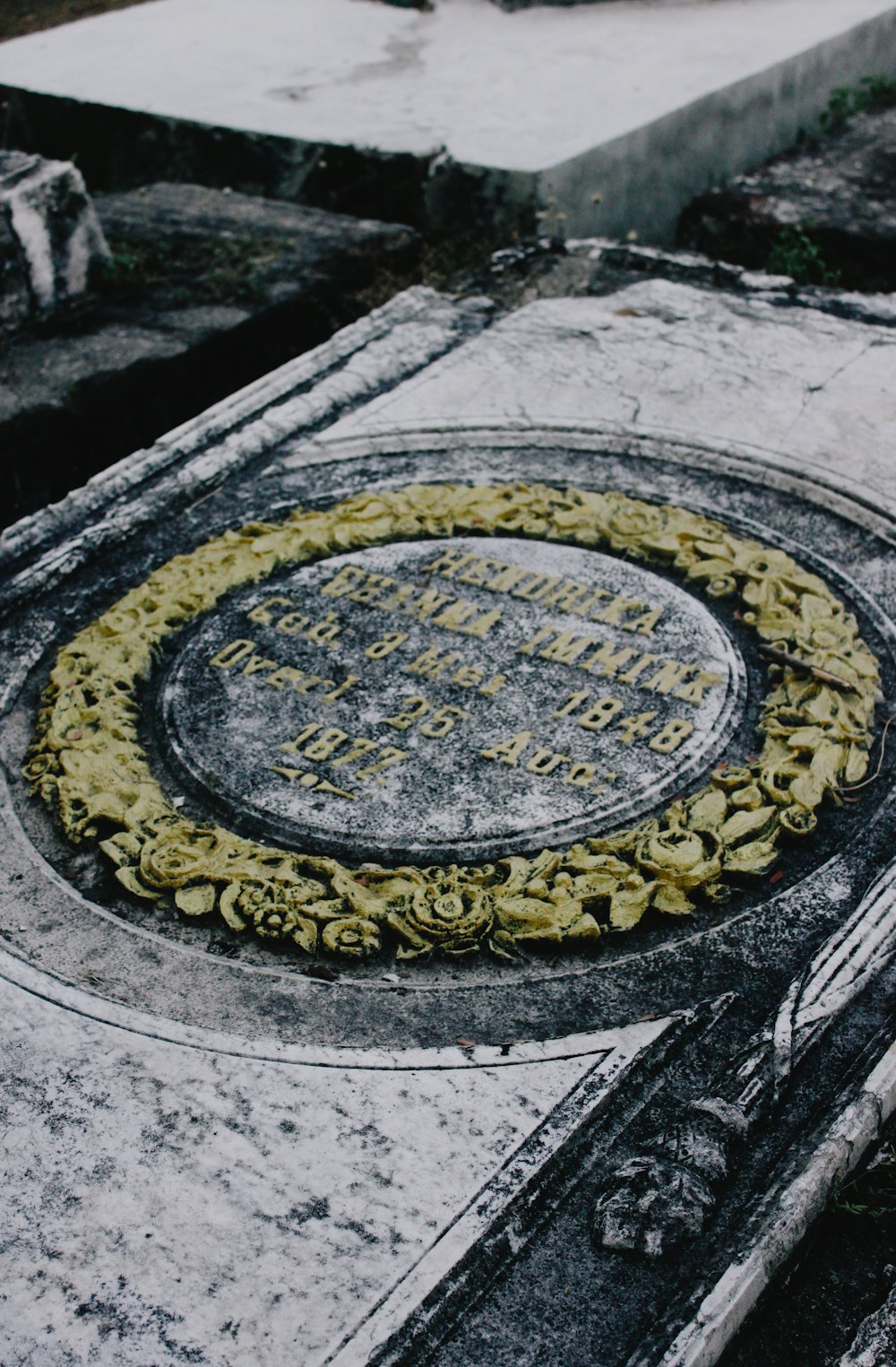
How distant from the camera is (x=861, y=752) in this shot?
242cm

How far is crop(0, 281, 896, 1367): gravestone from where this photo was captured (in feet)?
5.34

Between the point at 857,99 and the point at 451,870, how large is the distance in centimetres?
536

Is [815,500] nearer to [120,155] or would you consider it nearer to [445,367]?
[445,367]

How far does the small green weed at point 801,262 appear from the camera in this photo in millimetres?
4691

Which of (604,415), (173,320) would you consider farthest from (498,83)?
(604,415)

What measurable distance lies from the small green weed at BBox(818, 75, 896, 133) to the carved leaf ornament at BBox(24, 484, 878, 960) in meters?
3.82

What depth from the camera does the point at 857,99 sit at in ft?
20.0

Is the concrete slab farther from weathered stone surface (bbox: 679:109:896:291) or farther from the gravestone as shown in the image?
the gravestone

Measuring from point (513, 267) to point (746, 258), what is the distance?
1.02 m

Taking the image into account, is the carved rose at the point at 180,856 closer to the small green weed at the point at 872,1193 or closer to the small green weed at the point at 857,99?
the small green weed at the point at 872,1193

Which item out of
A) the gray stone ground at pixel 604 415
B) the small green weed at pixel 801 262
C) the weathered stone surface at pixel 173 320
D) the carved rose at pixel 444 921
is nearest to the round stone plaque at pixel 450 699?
the carved rose at pixel 444 921

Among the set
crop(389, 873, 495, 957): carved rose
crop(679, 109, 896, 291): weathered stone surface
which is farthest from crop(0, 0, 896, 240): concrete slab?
crop(389, 873, 495, 957): carved rose

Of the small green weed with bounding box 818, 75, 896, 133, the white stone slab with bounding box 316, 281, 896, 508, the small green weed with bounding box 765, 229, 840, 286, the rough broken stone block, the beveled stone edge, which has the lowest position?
the beveled stone edge

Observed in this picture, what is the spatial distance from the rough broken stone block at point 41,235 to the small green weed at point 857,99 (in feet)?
11.9
